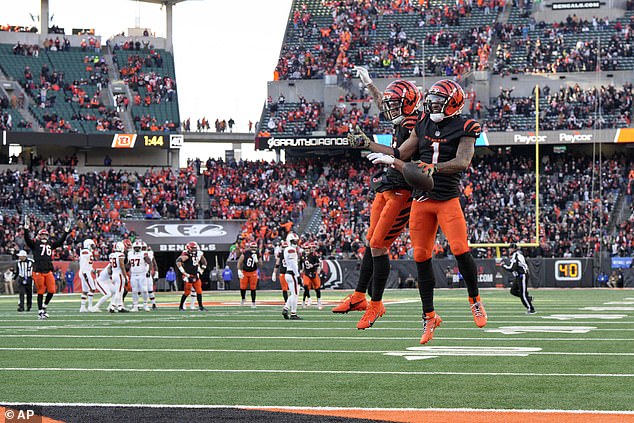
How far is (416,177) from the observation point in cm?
816

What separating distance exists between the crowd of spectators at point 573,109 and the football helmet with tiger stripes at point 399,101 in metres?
35.6

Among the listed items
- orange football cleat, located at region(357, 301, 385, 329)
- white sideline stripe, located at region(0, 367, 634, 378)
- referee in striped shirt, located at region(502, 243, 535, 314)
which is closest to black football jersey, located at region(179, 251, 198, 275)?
referee in striped shirt, located at region(502, 243, 535, 314)

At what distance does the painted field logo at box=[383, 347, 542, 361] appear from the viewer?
12820 millimetres

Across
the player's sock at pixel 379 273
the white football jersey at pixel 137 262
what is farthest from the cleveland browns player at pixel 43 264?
the player's sock at pixel 379 273

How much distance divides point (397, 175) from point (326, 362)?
11.7 ft

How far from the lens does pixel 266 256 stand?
40.7 metres

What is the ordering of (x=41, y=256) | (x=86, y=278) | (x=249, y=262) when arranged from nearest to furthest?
(x=41, y=256) < (x=86, y=278) < (x=249, y=262)

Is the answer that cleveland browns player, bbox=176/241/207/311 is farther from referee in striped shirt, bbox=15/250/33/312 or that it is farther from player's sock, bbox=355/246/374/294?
player's sock, bbox=355/246/374/294

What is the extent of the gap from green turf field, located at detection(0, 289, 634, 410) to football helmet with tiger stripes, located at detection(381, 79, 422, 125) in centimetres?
236

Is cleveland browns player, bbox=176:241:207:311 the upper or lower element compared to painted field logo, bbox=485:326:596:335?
upper

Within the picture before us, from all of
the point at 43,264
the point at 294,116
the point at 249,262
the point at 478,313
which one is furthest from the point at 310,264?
the point at 294,116

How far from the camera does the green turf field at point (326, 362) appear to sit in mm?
9398

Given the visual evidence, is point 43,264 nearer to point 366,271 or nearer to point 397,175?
point 366,271

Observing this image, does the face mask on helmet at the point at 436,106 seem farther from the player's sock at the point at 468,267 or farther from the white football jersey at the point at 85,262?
the white football jersey at the point at 85,262
